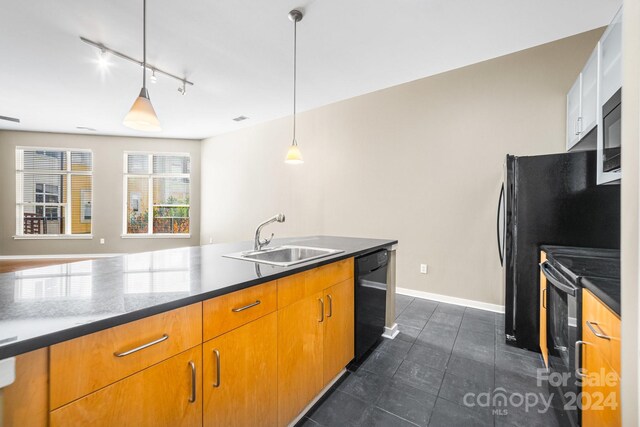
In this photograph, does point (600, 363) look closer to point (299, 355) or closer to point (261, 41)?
point (299, 355)

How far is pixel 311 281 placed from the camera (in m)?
1.54

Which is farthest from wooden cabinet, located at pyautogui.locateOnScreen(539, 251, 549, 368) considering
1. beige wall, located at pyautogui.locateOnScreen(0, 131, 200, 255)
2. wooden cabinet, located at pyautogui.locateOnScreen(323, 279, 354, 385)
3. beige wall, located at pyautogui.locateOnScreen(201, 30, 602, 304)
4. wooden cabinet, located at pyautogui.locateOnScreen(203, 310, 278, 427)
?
beige wall, located at pyautogui.locateOnScreen(0, 131, 200, 255)

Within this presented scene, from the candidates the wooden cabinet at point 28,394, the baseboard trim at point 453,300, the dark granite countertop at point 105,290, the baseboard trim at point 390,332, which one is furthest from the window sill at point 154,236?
the wooden cabinet at point 28,394

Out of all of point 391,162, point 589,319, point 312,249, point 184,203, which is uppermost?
point 391,162

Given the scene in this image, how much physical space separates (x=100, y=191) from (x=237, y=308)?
726cm

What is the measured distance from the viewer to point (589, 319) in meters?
1.11

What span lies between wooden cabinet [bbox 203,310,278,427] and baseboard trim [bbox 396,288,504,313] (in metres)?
2.72

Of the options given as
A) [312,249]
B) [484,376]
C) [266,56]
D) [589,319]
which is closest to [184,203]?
[266,56]

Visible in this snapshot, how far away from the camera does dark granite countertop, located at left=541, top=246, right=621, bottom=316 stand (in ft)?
3.19

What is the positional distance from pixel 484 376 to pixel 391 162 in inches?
104

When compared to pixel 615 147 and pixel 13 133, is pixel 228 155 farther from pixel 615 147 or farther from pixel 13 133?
pixel 615 147

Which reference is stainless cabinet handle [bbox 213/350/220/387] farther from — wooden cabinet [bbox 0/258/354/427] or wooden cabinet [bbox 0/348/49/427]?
wooden cabinet [bbox 0/348/49/427]

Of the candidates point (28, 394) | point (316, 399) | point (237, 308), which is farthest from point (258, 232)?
point (28, 394)

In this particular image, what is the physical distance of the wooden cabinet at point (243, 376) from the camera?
1.01 m
